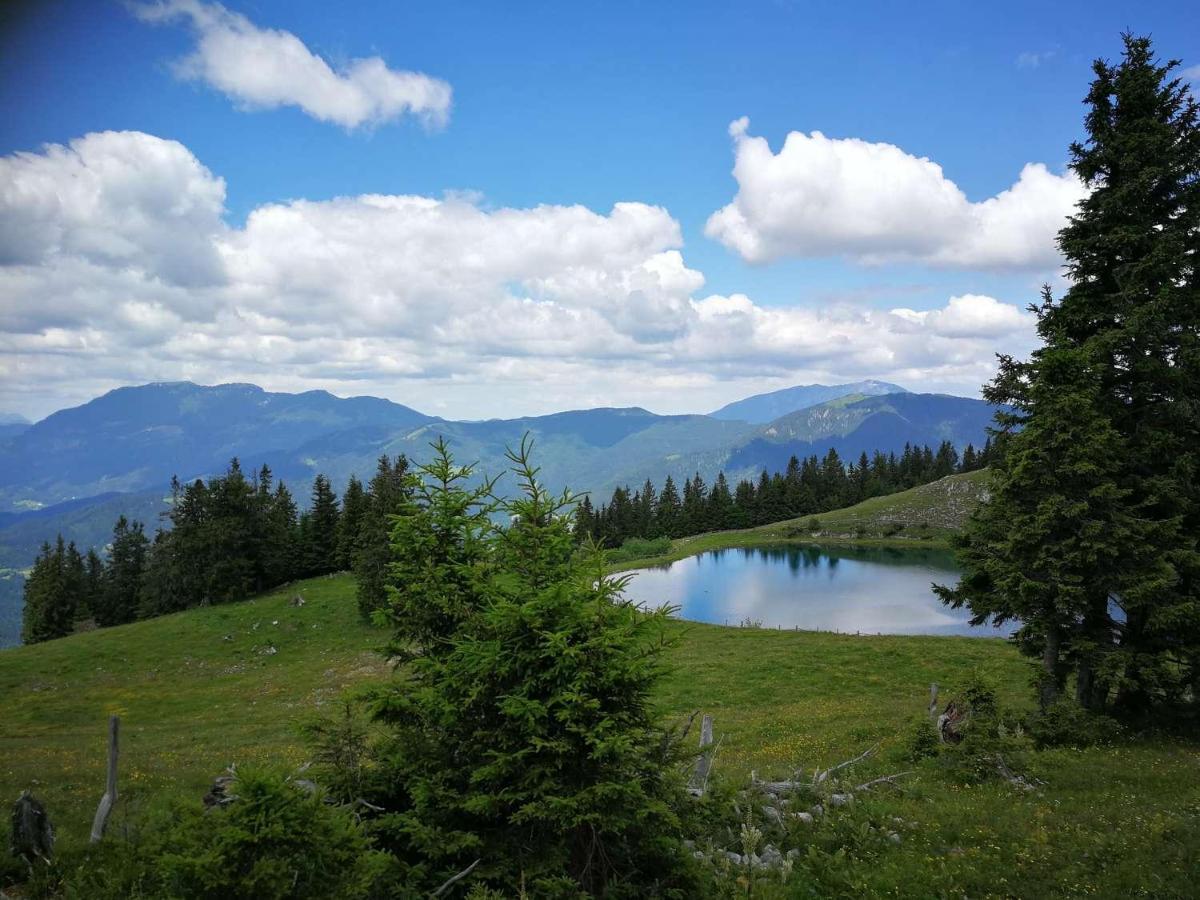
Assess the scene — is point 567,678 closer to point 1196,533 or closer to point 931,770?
point 931,770

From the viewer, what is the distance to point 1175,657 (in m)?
16.4

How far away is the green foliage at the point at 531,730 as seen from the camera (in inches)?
312

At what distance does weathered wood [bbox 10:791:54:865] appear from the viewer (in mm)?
9562

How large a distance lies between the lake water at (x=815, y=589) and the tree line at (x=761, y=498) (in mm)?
27746

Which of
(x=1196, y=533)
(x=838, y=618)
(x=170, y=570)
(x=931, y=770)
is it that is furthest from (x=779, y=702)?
(x=170, y=570)

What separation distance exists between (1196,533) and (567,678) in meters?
18.9

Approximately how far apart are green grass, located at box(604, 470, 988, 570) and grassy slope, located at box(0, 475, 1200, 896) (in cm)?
6156

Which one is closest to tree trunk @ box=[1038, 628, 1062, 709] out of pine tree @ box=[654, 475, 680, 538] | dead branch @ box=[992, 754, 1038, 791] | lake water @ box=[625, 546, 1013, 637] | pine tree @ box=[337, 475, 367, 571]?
dead branch @ box=[992, 754, 1038, 791]

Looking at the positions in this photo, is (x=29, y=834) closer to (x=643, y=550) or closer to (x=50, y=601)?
(x=50, y=601)

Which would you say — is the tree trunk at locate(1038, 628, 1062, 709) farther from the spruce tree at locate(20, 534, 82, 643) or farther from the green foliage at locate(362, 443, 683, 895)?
the spruce tree at locate(20, 534, 82, 643)

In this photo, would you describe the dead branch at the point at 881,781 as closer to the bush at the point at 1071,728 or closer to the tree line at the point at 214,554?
the bush at the point at 1071,728

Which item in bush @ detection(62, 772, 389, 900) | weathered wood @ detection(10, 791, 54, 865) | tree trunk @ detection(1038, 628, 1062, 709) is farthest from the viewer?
tree trunk @ detection(1038, 628, 1062, 709)

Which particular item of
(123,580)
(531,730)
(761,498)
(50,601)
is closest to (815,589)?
(761,498)

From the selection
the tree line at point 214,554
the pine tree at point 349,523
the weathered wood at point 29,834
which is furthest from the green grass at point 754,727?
the pine tree at point 349,523
